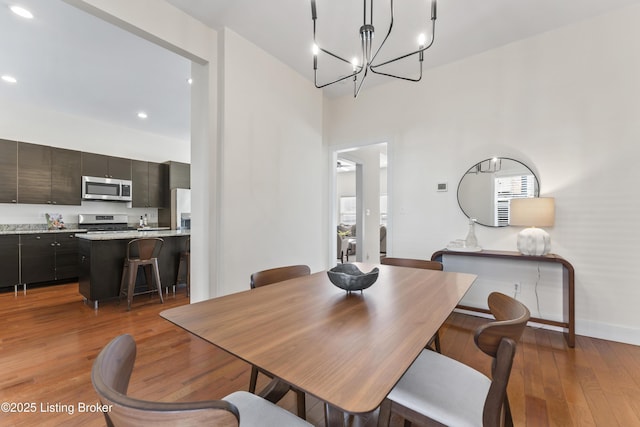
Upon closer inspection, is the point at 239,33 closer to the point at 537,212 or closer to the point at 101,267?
the point at 101,267

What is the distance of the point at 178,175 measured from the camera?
5.84 m

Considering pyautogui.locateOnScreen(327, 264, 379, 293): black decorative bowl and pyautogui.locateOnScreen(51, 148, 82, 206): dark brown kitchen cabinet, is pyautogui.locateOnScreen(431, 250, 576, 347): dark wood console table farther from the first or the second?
pyautogui.locateOnScreen(51, 148, 82, 206): dark brown kitchen cabinet

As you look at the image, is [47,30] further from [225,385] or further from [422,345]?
[422,345]

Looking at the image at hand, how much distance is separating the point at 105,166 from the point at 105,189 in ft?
1.44

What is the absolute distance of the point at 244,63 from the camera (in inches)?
113

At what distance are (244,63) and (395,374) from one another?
3148mm

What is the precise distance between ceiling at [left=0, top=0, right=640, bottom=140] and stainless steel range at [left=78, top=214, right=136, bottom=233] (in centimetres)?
210

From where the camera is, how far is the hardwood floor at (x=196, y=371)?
1539mm

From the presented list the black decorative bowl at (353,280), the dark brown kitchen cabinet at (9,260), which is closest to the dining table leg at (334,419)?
the black decorative bowl at (353,280)

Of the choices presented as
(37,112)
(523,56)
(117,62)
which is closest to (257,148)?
(117,62)

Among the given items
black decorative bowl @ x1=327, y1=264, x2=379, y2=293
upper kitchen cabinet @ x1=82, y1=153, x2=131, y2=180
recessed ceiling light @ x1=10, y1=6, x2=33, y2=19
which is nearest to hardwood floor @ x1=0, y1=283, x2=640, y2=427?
black decorative bowl @ x1=327, y1=264, x2=379, y2=293

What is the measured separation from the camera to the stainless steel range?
491 centimetres

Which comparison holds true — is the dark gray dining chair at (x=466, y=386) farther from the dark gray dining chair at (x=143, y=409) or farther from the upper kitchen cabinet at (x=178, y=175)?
the upper kitchen cabinet at (x=178, y=175)

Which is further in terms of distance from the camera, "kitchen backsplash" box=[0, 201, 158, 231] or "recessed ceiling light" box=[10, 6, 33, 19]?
"kitchen backsplash" box=[0, 201, 158, 231]
